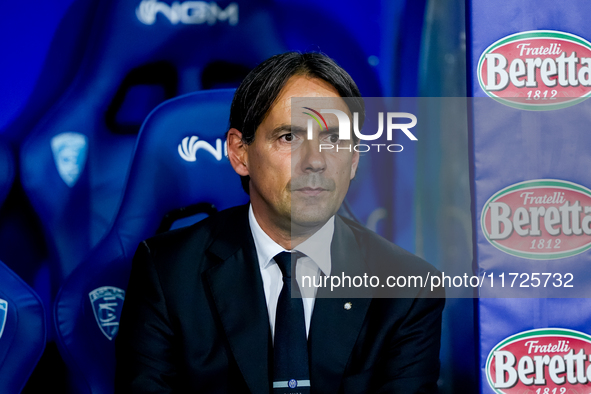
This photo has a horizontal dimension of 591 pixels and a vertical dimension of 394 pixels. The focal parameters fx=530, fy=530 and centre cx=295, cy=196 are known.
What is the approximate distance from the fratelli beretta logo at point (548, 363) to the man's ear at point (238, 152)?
3.66 feet

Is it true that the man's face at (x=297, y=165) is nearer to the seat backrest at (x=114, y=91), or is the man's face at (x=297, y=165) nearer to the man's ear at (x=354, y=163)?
the man's ear at (x=354, y=163)

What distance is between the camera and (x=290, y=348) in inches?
67.4

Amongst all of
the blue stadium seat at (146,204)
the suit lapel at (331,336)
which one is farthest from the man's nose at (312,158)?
the blue stadium seat at (146,204)

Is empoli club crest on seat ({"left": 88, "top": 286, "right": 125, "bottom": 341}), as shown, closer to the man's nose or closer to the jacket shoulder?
the jacket shoulder

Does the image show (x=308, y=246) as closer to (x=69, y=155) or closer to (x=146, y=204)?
(x=146, y=204)

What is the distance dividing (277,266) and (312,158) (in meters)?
0.39

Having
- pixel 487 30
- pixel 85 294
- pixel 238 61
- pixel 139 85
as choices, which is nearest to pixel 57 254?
pixel 85 294

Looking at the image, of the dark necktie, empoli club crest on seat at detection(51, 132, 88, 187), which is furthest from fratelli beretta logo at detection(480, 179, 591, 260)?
empoli club crest on seat at detection(51, 132, 88, 187)

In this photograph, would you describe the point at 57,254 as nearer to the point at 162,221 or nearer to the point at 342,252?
the point at 162,221

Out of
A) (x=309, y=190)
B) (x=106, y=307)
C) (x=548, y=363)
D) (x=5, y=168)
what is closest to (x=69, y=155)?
(x=5, y=168)

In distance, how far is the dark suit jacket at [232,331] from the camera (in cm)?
170

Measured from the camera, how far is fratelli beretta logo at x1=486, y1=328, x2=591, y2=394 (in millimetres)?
1854

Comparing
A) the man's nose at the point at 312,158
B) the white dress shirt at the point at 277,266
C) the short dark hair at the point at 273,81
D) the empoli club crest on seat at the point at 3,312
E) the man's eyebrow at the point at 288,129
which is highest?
the short dark hair at the point at 273,81

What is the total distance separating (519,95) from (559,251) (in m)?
0.57
